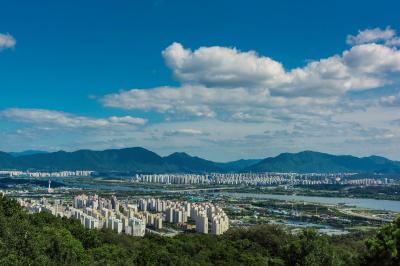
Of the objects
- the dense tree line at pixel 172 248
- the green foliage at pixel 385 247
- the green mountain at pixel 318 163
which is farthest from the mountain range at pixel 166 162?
the green foliage at pixel 385 247

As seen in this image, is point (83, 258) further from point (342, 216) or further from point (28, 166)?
point (28, 166)

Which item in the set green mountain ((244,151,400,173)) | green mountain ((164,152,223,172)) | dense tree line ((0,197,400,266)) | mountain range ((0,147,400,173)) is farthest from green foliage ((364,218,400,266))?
green mountain ((244,151,400,173))

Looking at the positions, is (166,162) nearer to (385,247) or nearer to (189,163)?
(189,163)

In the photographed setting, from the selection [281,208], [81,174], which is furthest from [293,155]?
[281,208]

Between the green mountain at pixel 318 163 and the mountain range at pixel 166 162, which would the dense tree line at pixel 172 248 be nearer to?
the mountain range at pixel 166 162

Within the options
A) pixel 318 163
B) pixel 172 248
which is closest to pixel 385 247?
pixel 172 248

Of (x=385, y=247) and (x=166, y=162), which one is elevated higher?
(x=166, y=162)
